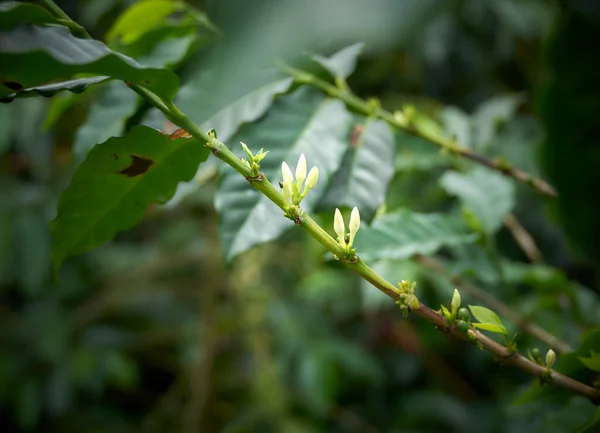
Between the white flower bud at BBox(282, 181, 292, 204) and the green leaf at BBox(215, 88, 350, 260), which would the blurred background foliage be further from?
the white flower bud at BBox(282, 181, 292, 204)

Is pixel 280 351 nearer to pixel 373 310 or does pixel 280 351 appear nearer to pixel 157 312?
pixel 373 310

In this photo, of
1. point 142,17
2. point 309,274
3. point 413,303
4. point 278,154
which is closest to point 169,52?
point 142,17

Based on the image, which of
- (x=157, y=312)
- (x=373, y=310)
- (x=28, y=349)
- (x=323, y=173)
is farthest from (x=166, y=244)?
(x=323, y=173)

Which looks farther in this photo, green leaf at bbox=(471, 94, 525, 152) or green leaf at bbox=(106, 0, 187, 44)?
green leaf at bbox=(471, 94, 525, 152)

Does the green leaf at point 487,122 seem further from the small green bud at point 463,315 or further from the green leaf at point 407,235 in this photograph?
the small green bud at point 463,315

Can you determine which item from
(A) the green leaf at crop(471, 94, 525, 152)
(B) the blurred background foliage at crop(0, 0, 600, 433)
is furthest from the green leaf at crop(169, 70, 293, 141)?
(A) the green leaf at crop(471, 94, 525, 152)

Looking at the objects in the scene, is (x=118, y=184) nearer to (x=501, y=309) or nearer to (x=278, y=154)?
(x=278, y=154)
